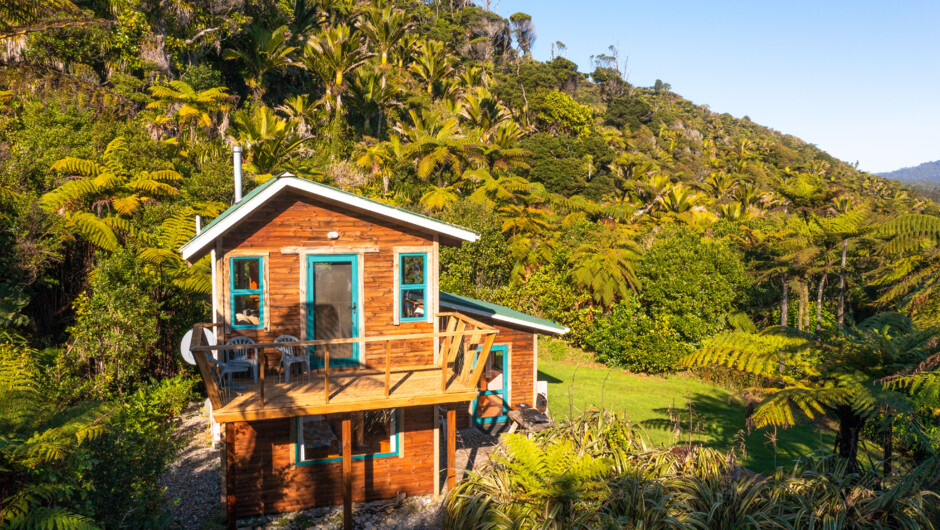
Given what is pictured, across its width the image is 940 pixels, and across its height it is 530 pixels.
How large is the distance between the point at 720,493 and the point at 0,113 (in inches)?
1073

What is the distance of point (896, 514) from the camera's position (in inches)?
285

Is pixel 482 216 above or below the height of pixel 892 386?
above

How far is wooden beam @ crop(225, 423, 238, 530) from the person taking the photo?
948 cm

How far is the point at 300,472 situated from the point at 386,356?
2.97m

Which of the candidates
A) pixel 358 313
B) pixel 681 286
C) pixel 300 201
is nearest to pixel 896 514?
pixel 358 313

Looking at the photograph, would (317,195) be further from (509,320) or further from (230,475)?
(509,320)

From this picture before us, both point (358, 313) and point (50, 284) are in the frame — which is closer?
point (358, 313)

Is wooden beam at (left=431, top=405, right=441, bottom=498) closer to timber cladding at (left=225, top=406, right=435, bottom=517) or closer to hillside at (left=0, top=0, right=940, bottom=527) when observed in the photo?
timber cladding at (left=225, top=406, right=435, bottom=517)

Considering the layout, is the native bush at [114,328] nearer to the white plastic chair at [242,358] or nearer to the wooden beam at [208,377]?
the white plastic chair at [242,358]

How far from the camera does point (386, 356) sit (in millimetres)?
9430

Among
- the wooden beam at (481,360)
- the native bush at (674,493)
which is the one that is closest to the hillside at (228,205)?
the native bush at (674,493)

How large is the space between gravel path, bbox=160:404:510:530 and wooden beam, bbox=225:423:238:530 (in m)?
0.36

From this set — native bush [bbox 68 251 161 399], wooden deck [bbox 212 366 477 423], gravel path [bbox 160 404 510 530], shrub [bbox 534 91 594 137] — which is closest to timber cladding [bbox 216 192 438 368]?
wooden deck [bbox 212 366 477 423]

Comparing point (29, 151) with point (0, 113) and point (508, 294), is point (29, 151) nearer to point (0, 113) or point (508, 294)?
point (0, 113)
